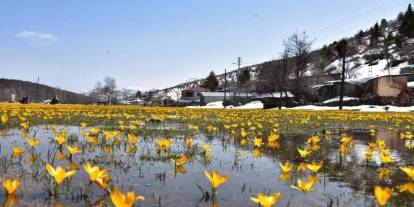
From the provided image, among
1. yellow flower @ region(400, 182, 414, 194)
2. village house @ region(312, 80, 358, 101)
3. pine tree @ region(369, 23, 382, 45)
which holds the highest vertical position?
pine tree @ region(369, 23, 382, 45)

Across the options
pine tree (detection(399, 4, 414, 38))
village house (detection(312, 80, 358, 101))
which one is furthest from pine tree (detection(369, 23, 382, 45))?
village house (detection(312, 80, 358, 101))

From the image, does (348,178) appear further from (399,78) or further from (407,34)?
(407,34)

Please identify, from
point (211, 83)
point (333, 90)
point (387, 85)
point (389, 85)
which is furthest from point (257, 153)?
point (211, 83)

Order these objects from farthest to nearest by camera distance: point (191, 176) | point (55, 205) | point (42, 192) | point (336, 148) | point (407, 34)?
point (407, 34), point (336, 148), point (191, 176), point (42, 192), point (55, 205)

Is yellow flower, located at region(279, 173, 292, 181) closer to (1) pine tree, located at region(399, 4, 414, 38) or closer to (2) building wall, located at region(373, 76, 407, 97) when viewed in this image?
(2) building wall, located at region(373, 76, 407, 97)

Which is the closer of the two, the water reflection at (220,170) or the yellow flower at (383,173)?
the water reflection at (220,170)

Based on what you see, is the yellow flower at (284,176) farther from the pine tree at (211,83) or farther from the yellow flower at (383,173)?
the pine tree at (211,83)

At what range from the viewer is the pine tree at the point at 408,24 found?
132m

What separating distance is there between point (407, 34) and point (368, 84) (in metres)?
79.2

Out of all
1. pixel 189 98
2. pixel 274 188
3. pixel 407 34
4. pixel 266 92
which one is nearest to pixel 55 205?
pixel 274 188

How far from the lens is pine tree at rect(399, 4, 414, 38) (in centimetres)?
13210

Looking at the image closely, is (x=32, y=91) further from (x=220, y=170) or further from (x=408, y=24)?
(x=220, y=170)

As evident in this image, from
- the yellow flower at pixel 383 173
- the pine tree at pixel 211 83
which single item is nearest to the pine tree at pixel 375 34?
the pine tree at pixel 211 83

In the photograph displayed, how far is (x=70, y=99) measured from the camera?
125 m
